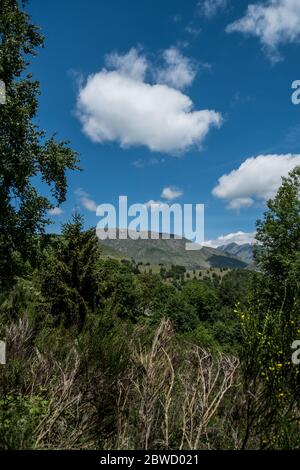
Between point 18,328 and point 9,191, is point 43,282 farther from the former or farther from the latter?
point 18,328

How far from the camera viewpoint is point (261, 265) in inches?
1329

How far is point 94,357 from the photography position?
28.7 feet

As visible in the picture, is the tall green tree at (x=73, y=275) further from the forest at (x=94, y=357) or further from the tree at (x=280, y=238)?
the tree at (x=280, y=238)

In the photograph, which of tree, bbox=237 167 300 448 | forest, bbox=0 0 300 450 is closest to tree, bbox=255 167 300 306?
forest, bbox=0 0 300 450

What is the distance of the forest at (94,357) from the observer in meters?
6.28

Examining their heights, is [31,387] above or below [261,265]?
below

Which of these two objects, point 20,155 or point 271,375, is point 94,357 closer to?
point 271,375

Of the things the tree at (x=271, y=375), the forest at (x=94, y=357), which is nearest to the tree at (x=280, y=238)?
the forest at (x=94, y=357)

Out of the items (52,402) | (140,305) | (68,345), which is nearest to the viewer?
(52,402)

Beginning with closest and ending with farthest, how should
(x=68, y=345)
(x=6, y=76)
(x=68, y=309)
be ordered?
(x=68, y=345), (x=6, y=76), (x=68, y=309)

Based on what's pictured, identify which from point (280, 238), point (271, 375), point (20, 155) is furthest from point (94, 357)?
point (280, 238)
